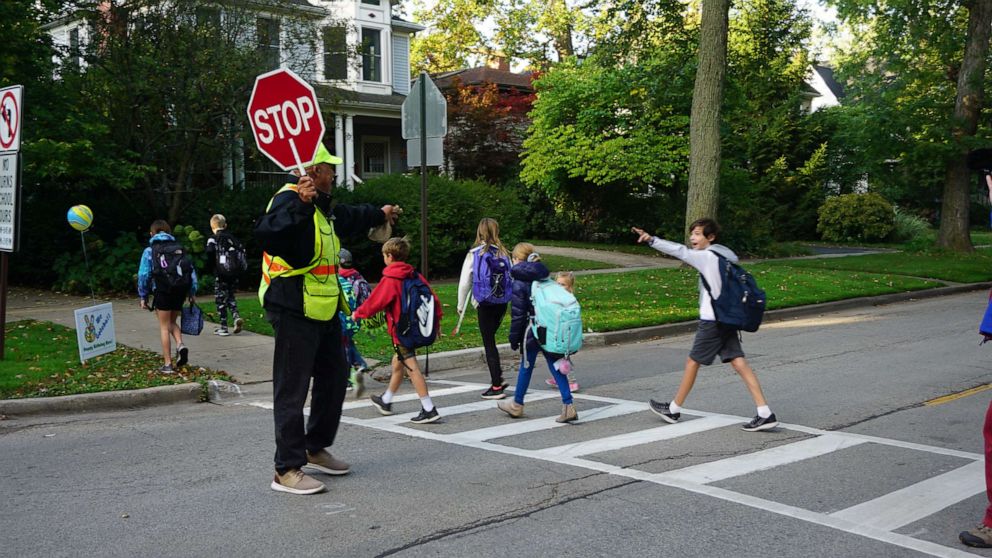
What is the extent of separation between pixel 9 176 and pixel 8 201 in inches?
11.1

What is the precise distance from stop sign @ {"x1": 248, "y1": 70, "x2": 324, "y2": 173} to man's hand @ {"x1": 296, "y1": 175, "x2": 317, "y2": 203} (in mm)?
280

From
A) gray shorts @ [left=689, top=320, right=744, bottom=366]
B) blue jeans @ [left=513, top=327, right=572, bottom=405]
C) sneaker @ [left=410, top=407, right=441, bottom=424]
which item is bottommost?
sneaker @ [left=410, top=407, right=441, bottom=424]

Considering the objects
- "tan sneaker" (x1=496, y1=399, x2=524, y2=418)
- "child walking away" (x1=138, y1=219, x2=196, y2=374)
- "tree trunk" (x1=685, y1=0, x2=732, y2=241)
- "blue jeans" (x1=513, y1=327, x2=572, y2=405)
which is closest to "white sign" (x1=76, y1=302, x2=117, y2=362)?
"child walking away" (x1=138, y1=219, x2=196, y2=374)

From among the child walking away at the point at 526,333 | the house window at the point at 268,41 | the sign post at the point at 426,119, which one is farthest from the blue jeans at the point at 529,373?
the house window at the point at 268,41

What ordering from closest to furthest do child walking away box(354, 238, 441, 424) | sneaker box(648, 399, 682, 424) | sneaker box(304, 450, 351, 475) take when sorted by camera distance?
sneaker box(304, 450, 351, 475) < sneaker box(648, 399, 682, 424) < child walking away box(354, 238, 441, 424)

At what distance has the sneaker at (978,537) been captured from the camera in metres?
4.57

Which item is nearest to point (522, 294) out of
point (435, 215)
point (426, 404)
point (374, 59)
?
point (426, 404)

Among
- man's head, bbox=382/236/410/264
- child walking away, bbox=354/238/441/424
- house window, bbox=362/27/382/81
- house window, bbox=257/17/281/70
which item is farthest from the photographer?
house window, bbox=362/27/382/81

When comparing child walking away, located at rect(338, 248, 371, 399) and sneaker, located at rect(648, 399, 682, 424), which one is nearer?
sneaker, located at rect(648, 399, 682, 424)

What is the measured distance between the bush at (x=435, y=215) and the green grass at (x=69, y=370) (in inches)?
333

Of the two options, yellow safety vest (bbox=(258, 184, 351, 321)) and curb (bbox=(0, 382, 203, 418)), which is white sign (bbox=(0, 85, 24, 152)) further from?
yellow safety vest (bbox=(258, 184, 351, 321))

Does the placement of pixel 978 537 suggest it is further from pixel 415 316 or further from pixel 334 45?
pixel 334 45

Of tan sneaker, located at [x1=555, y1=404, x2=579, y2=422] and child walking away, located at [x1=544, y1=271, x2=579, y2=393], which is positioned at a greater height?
child walking away, located at [x1=544, y1=271, x2=579, y2=393]

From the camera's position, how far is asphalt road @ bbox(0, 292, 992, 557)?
4707 mm
